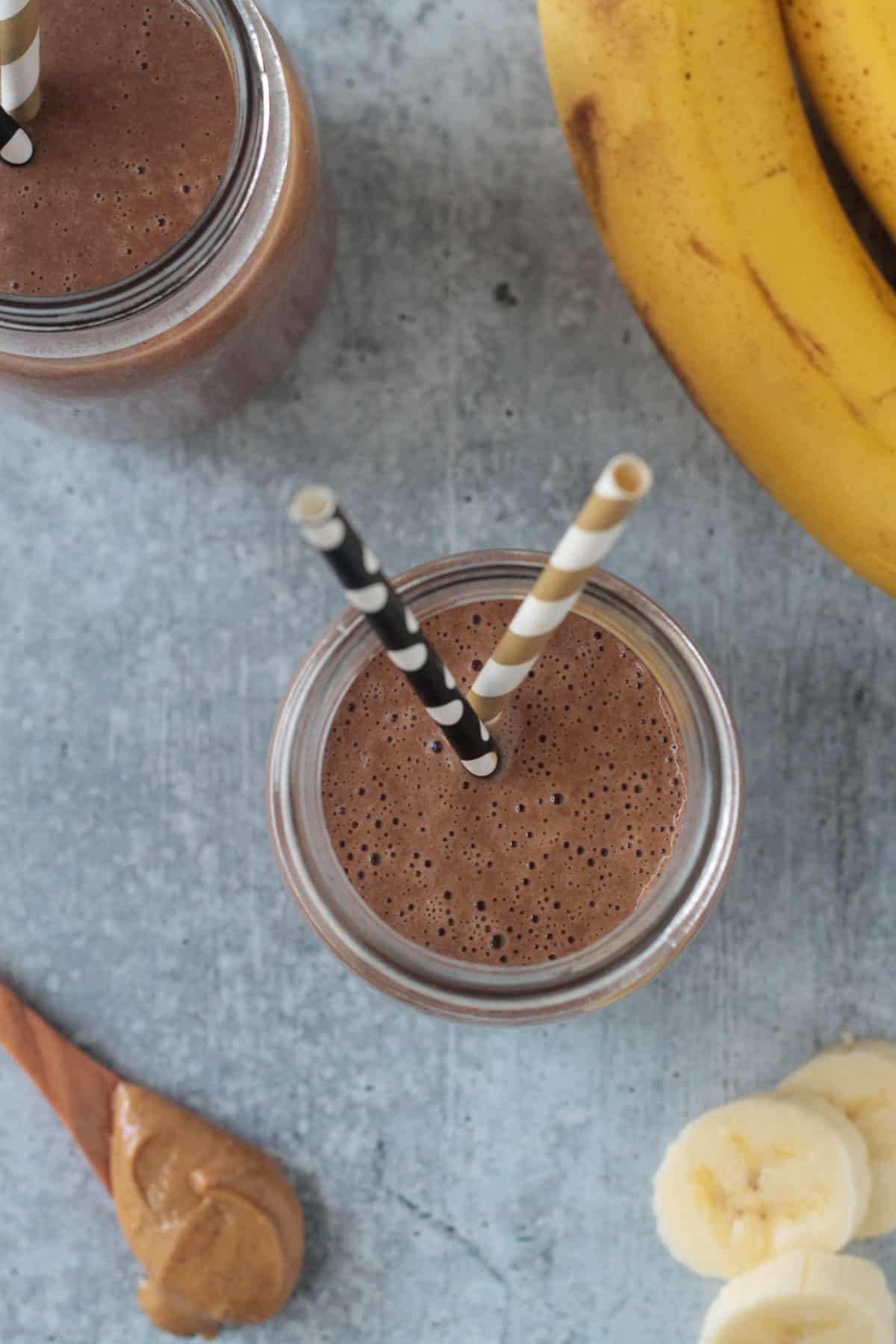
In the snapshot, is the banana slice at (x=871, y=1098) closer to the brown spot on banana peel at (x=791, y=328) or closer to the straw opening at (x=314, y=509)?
the brown spot on banana peel at (x=791, y=328)

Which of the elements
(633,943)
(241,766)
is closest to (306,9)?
(241,766)

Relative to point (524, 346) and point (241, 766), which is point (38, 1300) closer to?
point (241, 766)

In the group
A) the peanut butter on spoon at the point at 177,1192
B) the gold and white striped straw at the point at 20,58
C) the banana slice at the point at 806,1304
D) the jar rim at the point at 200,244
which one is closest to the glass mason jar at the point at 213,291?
the jar rim at the point at 200,244

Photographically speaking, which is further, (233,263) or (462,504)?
(462,504)

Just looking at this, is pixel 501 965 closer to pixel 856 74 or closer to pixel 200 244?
pixel 200 244

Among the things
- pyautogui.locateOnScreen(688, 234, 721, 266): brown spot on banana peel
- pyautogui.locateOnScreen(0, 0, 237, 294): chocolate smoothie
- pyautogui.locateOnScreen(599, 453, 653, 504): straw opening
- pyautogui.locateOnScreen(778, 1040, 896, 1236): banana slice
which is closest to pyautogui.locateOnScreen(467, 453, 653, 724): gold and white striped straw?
pyautogui.locateOnScreen(599, 453, 653, 504): straw opening

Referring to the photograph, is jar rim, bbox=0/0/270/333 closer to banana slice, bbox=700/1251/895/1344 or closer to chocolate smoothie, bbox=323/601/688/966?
chocolate smoothie, bbox=323/601/688/966
